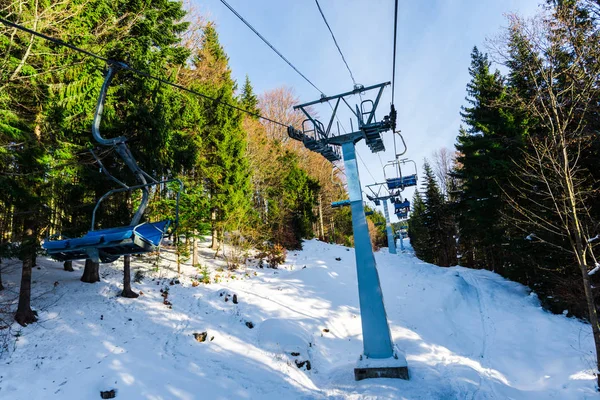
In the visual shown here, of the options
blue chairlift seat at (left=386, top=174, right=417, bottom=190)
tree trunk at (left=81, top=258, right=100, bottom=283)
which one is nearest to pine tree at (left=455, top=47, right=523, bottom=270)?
blue chairlift seat at (left=386, top=174, right=417, bottom=190)

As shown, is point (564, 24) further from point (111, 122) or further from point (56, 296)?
point (56, 296)

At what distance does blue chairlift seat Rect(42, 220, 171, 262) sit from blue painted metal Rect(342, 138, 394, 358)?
5016mm

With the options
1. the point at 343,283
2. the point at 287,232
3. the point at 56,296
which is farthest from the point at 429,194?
the point at 56,296

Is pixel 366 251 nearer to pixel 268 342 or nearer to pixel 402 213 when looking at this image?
pixel 268 342

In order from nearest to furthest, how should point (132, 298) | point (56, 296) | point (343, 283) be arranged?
point (56, 296), point (132, 298), point (343, 283)

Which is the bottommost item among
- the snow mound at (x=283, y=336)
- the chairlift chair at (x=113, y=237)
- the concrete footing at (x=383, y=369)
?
the concrete footing at (x=383, y=369)

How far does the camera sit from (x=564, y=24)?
718 centimetres

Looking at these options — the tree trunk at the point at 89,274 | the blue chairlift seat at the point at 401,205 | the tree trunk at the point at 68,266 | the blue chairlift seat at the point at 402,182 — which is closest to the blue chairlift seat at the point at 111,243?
the tree trunk at the point at 89,274

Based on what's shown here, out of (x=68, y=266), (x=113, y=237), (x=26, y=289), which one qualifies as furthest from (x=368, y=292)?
(x=68, y=266)

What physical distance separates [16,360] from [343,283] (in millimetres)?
11247

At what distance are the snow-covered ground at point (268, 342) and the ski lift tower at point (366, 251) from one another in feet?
1.29

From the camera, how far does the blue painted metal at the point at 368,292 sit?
7.46 meters

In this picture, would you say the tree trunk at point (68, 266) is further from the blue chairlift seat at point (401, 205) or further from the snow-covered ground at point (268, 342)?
the blue chairlift seat at point (401, 205)

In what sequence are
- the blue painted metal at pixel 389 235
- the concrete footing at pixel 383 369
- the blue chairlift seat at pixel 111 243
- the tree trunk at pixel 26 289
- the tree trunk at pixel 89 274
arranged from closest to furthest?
the blue chairlift seat at pixel 111 243
the concrete footing at pixel 383 369
the tree trunk at pixel 26 289
the tree trunk at pixel 89 274
the blue painted metal at pixel 389 235
